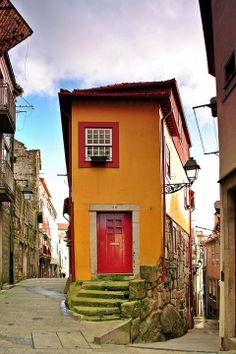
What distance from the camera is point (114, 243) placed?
1516 centimetres

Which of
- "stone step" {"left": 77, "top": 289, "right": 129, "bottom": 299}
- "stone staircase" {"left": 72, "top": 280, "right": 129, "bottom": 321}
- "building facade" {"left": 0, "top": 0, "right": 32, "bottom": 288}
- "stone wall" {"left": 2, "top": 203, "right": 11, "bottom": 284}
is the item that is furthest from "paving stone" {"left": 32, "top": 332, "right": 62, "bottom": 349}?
"stone wall" {"left": 2, "top": 203, "right": 11, "bottom": 284}

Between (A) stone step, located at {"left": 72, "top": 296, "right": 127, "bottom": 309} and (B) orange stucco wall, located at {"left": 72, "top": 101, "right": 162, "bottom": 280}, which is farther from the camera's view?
(B) orange stucco wall, located at {"left": 72, "top": 101, "right": 162, "bottom": 280}

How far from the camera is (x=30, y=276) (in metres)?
31.9

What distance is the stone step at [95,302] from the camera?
12312mm

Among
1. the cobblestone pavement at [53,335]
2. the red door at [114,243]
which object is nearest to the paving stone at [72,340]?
the cobblestone pavement at [53,335]

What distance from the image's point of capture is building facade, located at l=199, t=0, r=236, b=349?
9.11 metres

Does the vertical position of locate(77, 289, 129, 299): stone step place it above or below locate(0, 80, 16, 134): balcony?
below

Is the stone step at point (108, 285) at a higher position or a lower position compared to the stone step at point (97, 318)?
higher

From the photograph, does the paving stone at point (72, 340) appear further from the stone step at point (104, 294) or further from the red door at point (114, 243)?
the red door at point (114, 243)

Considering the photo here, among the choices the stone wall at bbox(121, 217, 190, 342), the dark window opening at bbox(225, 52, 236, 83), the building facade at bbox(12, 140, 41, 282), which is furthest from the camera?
the building facade at bbox(12, 140, 41, 282)

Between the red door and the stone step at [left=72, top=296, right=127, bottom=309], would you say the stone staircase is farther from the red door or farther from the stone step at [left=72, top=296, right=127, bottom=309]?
the red door

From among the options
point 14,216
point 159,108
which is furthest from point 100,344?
point 14,216

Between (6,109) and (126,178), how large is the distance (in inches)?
203

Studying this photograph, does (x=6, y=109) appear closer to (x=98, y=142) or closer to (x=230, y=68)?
(x=98, y=142)
